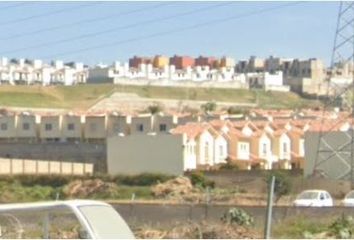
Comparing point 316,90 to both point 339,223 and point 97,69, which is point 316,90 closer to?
point 97,69

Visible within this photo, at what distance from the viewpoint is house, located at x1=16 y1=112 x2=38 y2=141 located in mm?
60531

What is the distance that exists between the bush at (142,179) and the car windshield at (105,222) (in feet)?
93.9

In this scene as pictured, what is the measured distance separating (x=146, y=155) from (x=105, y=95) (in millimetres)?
66300

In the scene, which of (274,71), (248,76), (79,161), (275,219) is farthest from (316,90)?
(275,219)

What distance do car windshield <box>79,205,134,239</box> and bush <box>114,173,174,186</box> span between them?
28608mm

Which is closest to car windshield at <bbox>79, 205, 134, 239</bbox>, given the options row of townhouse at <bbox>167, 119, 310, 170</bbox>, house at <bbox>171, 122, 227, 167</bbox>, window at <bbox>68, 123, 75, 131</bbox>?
row of townhouse at <bbox>167, 119, 310, 170</bbox>

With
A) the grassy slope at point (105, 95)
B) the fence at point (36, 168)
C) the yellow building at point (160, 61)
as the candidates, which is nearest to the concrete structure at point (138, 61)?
the yellow building at point (160, 61)

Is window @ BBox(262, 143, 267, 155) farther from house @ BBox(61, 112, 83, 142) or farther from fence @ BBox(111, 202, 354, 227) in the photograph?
fence @ BBox(111, 202, 354, 227)

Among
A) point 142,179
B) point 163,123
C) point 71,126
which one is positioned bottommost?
point 142,179

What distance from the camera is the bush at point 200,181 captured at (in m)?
35.2

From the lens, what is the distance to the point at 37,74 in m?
142

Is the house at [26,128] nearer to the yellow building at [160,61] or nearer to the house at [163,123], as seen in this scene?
the house at [163,123]

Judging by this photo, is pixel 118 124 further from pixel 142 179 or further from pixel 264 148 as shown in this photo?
pixel 142 179

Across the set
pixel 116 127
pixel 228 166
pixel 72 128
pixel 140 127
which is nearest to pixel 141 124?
pixel 140 127
